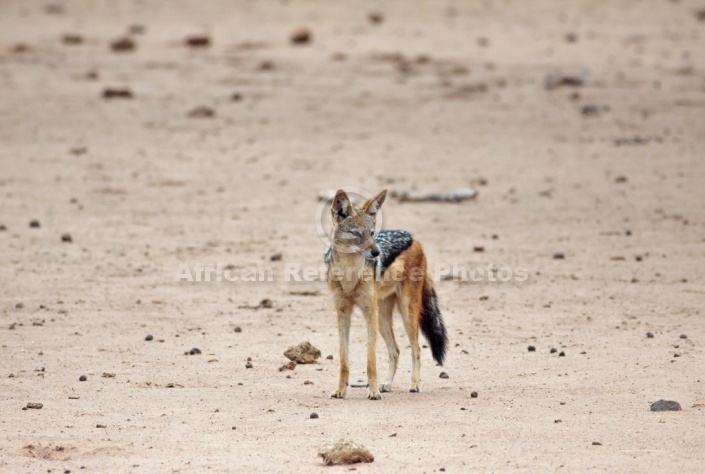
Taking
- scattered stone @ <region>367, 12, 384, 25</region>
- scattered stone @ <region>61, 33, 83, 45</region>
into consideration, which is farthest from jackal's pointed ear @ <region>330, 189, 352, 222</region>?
scattered stone @ <region>367, 12, 384, 25</region>

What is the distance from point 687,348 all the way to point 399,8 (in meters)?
17.8

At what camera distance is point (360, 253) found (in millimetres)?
7520

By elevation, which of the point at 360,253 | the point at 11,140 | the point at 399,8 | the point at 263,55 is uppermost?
the point at 399,8

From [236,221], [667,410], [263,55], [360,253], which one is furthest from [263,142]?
[667,410]

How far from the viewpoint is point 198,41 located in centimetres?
2272

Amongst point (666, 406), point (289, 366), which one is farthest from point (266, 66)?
point (666, 406)

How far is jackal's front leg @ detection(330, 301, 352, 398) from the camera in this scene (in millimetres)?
7602

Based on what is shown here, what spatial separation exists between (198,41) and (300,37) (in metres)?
2.04

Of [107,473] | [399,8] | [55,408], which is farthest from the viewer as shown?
[399,8]

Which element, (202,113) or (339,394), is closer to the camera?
(339,394)

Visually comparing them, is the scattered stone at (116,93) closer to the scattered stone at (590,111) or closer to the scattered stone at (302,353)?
the scattered stone at (590,111)

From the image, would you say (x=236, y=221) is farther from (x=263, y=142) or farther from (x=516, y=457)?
(x=516, y=457)

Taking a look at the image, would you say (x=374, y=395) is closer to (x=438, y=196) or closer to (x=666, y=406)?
(x=666, y=406)

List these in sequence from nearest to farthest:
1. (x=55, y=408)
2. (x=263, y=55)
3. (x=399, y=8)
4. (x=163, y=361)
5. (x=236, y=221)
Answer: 1. (x=55, y=408)
2. (x=163, y=361)
3. (x=236, y=221)
4. (x=263, y=55)
5. (x=399, y=8)
